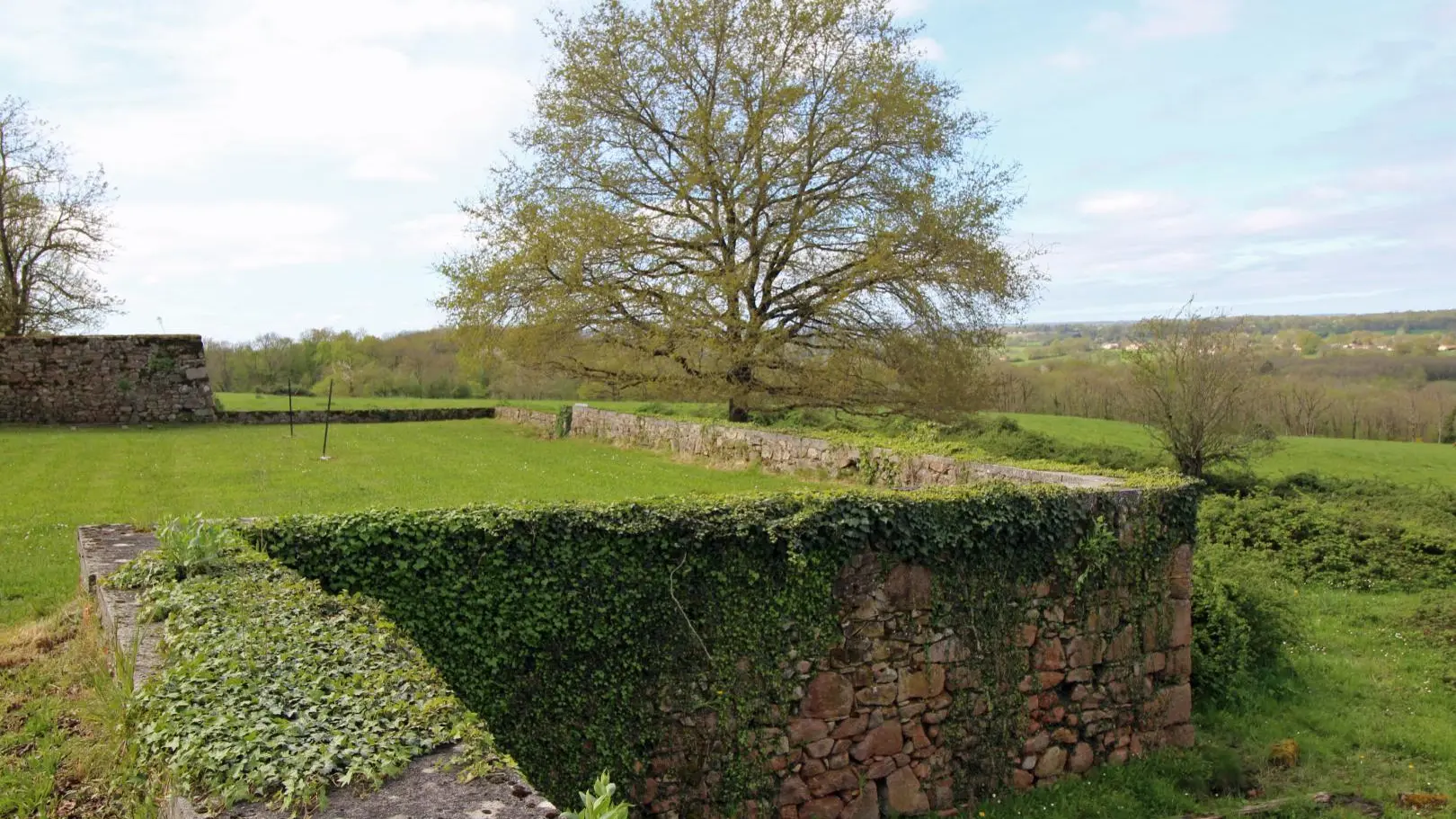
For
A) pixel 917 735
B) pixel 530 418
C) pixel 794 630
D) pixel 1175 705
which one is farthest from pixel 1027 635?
pixel 530 418

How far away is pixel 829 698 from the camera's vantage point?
674 centimetres

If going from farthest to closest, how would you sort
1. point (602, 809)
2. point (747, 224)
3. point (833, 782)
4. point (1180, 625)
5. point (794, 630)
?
point (747, 224), point (1180, 625), point (833, 782), point (794, 630), point (602, 809)

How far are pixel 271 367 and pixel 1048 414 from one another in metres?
32.1

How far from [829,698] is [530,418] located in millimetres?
20642

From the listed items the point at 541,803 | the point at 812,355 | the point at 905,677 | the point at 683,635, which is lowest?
the point at 905,677

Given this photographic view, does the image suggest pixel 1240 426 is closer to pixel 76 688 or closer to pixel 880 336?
pixel 880 336

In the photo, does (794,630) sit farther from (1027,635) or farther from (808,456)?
(808,456)

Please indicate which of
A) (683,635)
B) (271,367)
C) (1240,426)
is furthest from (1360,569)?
(271,367)

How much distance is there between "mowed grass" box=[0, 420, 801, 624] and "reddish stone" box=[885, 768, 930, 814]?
9.04ft

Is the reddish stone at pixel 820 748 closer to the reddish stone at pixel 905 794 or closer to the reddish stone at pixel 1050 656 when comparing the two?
the reddish stone at pixel 905 794

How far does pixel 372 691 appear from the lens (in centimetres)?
336

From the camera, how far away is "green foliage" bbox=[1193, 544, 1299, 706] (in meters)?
9.60

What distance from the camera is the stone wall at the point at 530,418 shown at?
2400 cm

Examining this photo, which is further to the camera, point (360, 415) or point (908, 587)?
point (360, 415)
